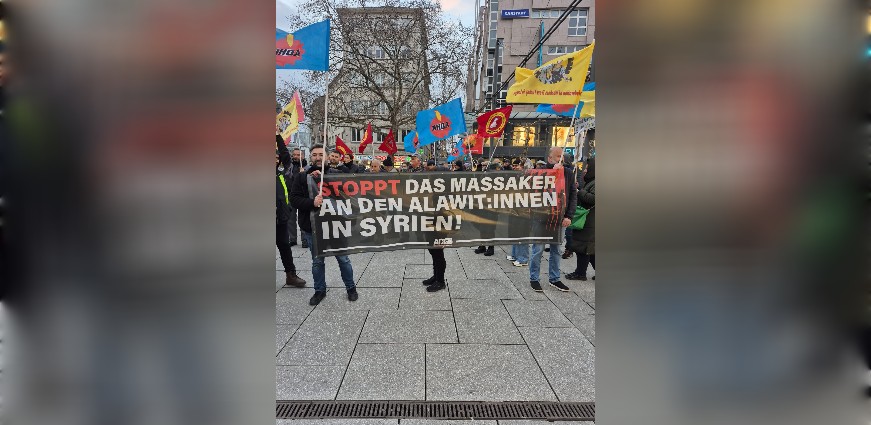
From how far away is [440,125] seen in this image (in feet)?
30.2

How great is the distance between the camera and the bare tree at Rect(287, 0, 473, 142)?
1792cm

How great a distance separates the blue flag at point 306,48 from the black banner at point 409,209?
1321mm

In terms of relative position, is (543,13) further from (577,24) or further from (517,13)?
(577,24)

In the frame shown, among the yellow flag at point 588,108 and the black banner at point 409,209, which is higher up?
the yellow flag at point 588,108

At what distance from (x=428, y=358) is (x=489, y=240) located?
5.19 ft

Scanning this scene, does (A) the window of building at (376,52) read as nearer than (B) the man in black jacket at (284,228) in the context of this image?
No

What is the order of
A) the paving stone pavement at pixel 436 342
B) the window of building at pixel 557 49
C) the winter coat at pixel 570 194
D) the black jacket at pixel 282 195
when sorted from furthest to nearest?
the window of building at pixel 557 49
the black jacket at pixel 282 195
the winter coat at pixel 570 194
the paving stone pavement at pixel 436 342

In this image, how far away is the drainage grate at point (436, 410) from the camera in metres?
2.46

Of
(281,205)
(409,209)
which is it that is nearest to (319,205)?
(409,209)

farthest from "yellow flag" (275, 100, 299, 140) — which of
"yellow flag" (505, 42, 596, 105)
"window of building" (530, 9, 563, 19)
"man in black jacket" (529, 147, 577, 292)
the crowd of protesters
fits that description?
"window of building" (530, 9, 563, 19)

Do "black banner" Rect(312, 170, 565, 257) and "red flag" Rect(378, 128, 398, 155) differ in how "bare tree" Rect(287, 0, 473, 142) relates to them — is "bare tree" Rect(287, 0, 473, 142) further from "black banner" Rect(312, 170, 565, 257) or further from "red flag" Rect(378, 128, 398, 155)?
"black banner" Rect(312, 170, 565, 257)

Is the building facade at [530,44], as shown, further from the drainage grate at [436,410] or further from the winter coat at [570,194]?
the drainage grate at [436,410]

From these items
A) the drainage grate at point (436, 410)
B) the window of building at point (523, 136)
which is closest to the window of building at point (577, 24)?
the window of building at point (523, 136)

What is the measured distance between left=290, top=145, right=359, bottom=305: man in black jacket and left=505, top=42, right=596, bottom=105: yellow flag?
10.2 feet
